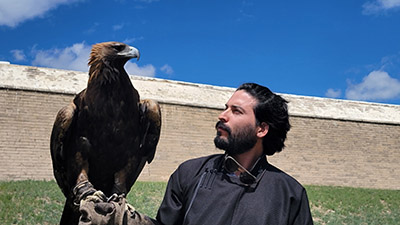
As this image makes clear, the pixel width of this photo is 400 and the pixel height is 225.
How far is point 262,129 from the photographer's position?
2.49m

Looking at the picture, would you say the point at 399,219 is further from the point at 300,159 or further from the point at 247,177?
the point at 247,177

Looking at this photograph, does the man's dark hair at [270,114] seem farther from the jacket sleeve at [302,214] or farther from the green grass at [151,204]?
the green grass at [151,204]

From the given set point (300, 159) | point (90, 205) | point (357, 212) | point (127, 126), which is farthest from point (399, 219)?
point (90, 205)

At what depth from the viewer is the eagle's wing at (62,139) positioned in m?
3.47

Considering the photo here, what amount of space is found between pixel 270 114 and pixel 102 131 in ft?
4.89

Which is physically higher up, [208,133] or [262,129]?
[262,129]

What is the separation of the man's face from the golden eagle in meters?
1.26

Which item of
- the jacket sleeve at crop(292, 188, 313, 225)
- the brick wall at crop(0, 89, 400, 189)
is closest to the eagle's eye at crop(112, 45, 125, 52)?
the jacket sleeve at crop(292, 188, 313, 225)

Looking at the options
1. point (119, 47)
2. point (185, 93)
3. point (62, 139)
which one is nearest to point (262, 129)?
point (119, 47)

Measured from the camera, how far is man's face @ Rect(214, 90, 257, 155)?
2387 millimetres

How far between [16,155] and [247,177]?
1363cm

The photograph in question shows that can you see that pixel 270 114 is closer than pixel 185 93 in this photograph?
Yes

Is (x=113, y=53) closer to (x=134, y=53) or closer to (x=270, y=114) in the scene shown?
(x=134, y=53)

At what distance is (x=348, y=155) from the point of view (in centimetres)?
2052
